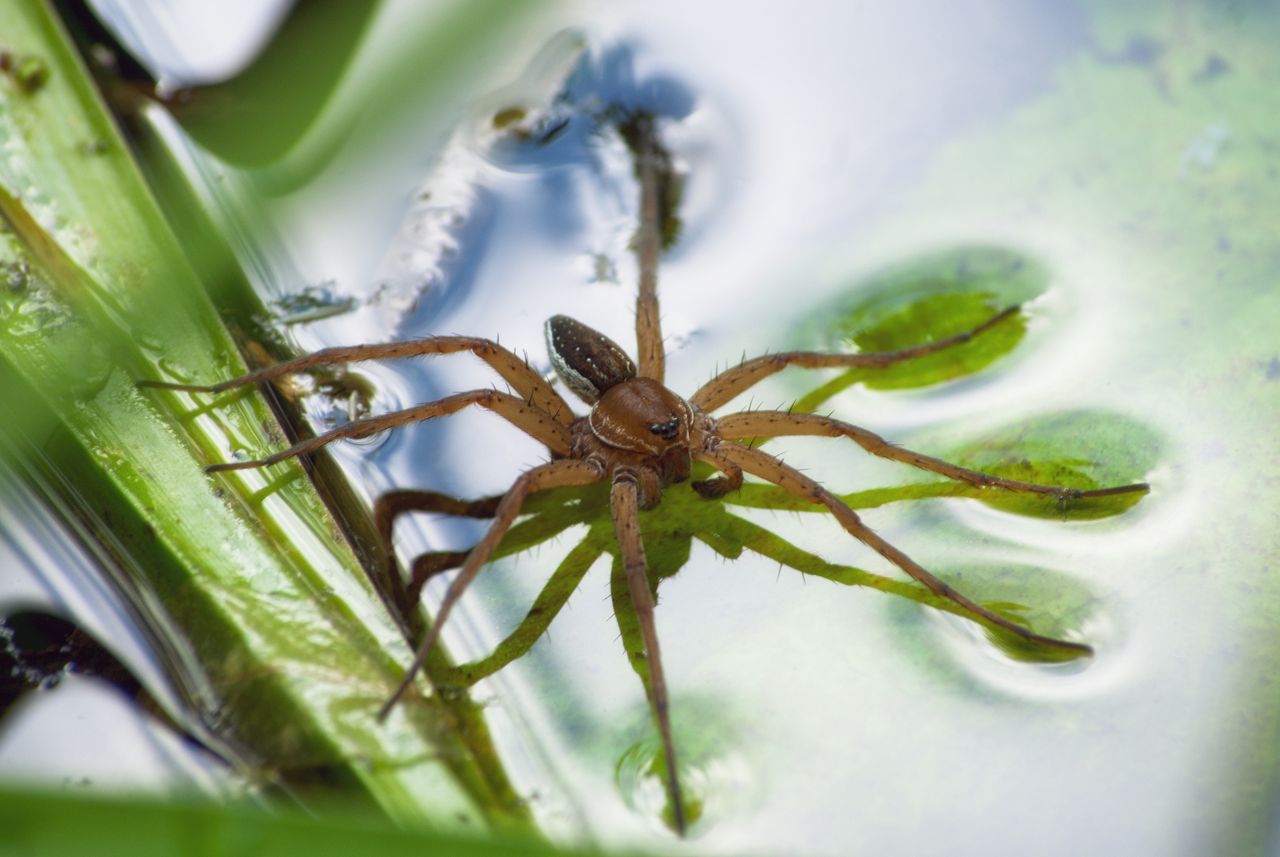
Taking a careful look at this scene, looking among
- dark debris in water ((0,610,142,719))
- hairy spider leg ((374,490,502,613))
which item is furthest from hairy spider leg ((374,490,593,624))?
dark debris in water ((0,610,142,719))

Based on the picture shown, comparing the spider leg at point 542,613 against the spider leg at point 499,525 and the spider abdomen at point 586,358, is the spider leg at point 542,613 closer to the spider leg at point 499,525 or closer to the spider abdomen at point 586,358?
the spider leg at point 499,525

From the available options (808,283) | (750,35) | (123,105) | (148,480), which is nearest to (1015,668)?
(808,283)

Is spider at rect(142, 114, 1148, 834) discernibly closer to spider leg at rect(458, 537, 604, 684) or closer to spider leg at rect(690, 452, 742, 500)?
spider leg at rect(690, 452, 742, 500)

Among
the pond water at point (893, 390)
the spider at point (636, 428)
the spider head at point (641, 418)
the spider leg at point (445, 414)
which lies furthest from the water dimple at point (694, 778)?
the spider leg at point (445, 414)

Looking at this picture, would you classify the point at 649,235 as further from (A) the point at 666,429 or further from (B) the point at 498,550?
(B) the point at 498,550

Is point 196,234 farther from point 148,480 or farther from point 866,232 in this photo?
point 866,232
